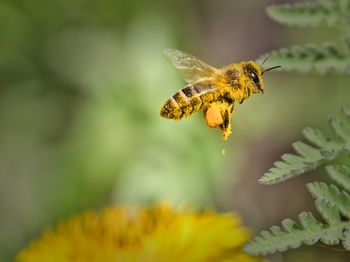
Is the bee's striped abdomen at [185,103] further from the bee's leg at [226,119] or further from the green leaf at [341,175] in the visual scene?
the green leaf at [341,175]

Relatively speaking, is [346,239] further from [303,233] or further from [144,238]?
[144,238]

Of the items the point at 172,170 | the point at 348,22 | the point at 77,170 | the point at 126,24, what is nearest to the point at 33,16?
the point at 126,24

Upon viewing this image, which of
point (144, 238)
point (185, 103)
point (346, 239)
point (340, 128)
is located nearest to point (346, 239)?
point (346, 239)

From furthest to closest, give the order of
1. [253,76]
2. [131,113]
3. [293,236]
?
[131,113]
[253,76]
[293,236]

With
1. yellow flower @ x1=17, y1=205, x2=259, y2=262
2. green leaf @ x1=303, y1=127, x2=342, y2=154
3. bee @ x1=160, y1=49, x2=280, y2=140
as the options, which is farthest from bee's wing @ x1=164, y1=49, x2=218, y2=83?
yellow flower @ x1=17, y1=205, x2=259, y2=262

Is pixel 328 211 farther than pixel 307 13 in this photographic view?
No

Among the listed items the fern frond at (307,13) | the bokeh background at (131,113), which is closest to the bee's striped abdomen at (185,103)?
the fern frond at (307,13)

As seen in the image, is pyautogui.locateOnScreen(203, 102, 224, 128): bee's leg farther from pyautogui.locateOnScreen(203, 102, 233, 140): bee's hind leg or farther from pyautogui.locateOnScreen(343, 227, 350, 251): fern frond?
pyautogui.locateOnScreen(343, 227, 350, 251): fern frond
